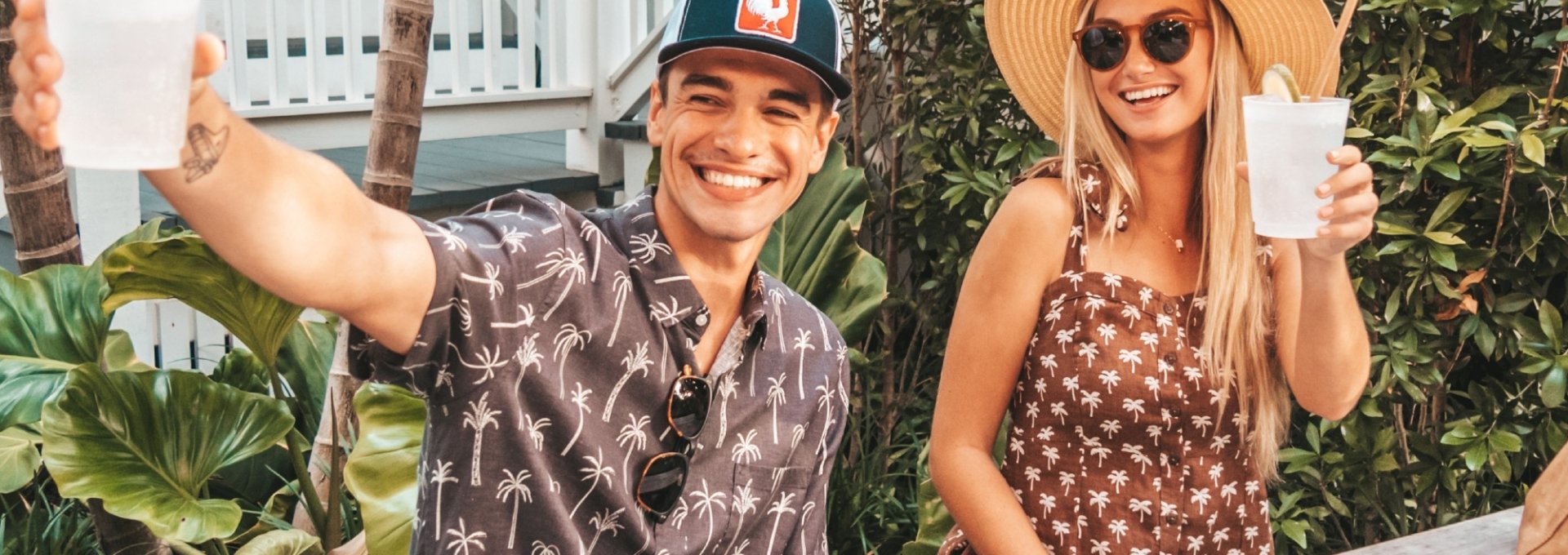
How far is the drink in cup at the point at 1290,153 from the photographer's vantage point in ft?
4.75

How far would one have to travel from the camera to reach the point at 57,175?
10.1 feet

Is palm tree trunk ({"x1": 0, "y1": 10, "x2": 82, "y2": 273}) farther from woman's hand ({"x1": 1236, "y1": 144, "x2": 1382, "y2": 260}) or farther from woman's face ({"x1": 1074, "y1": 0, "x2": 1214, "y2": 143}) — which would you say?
woman's hand ({"x1": 1236, "y1": 144, "x2": 1382, "y2": 260})

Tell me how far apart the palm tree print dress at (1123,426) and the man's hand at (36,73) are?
4.79ft

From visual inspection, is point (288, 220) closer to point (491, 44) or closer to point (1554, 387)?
point (1554, 387)

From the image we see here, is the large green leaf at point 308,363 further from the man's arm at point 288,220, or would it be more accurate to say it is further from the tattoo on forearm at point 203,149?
the tattoo on forearm at point 203,149

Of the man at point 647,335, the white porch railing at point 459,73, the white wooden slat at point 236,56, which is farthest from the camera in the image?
the white porch railing at point 459,73

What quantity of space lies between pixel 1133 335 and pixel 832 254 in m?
1.73

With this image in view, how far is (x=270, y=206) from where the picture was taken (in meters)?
1.00

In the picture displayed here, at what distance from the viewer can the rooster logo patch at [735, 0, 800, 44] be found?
144cm

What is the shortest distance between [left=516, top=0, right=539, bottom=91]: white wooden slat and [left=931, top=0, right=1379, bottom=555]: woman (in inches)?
147

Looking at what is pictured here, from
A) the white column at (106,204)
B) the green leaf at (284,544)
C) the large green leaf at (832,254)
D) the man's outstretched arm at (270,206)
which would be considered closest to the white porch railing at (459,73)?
the white column at (106,204)

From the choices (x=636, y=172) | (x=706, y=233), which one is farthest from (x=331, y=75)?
(x=706, y=233)

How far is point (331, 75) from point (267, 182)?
5.54 metres

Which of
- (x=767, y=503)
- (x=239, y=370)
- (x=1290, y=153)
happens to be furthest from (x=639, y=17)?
(x=1290, y=153)
